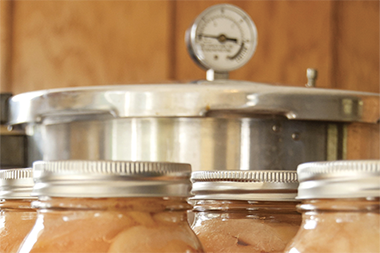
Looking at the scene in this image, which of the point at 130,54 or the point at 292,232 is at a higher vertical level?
the point at 130,54

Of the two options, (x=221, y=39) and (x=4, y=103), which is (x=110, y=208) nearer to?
(x=221, y=39)

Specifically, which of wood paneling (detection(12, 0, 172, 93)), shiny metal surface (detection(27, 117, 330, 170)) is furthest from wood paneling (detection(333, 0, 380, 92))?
shiny metal surface (detection(27, 117, 330, 170))

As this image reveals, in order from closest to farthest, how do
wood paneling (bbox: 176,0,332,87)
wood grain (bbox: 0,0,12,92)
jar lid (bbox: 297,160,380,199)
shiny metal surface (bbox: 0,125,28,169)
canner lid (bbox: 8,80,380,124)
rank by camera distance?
1. jar lid (bbox: 297,160,380,199)
2. canner lid (bbox: 8,80,380,124)
3. shiny metal surface (bbox: 0,125,28,169)
4. wood grain (bbox: 0,0,12,92)
5. wood paneling (bbox: 176,0,332,87)

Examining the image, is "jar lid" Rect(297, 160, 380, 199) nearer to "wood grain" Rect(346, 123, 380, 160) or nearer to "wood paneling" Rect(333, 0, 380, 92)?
"wood grain" Rect(346, 123, 380, 160)

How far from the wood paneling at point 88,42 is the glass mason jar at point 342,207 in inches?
59.7

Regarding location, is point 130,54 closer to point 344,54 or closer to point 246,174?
point 344,54

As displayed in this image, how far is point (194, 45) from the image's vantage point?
1.01 metres

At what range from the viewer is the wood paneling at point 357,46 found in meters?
1.96

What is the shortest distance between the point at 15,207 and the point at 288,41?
5.45 feet

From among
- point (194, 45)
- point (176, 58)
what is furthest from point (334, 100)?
point (176, 58)

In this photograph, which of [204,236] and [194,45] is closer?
[204,236]

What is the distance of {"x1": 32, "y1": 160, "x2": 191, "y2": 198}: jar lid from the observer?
27 cm

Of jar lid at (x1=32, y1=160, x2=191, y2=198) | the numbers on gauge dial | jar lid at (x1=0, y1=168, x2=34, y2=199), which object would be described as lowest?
jar lid at (x1=0, y1=168, x2=34, y2=199)

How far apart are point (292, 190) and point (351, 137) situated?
56cm
